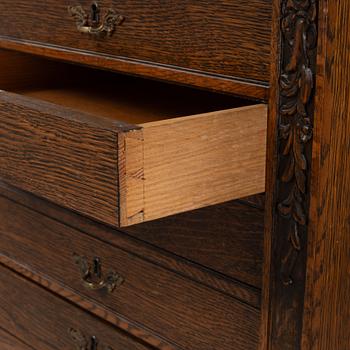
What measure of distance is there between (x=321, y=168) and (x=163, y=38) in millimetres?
233

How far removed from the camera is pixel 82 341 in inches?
47.9

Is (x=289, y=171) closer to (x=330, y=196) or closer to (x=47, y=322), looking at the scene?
(x=330, y=196)

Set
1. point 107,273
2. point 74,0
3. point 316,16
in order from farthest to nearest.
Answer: point 107,273 → point 74,0 → point 316,16

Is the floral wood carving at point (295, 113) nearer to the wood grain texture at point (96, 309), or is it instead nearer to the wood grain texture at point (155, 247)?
the wood grain texture at point (155, 247)

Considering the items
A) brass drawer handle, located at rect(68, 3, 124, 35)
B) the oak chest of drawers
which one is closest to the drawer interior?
the oak chest of drawers

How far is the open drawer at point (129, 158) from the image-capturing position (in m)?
0.77

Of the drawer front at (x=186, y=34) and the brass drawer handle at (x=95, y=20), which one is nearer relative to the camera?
the drawer front at (x=186, y=34)

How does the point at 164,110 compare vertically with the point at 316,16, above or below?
below

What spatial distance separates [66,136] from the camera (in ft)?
2.67

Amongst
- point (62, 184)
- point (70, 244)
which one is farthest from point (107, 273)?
point (62, 184)

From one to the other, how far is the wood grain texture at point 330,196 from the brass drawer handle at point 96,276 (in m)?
0.33

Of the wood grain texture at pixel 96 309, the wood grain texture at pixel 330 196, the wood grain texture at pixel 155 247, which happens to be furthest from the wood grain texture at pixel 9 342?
the wood grain texture at pixel 330 196

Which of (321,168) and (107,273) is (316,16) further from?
(107,273)

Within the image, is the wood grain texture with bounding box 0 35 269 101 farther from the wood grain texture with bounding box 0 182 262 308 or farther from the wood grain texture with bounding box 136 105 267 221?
the wood grain texture with bounding box 0 182 262 308
